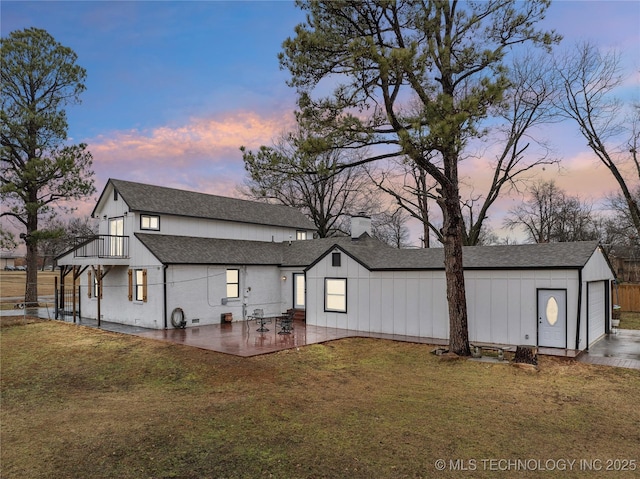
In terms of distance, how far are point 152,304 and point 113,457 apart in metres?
12.5

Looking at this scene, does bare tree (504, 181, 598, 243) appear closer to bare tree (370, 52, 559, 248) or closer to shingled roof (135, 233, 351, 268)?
bare tree (370, 52, 559, 248)

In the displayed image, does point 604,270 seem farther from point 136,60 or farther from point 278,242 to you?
point 136,60

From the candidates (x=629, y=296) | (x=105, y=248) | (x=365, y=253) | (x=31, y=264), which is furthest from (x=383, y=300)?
(x=31, y=264)

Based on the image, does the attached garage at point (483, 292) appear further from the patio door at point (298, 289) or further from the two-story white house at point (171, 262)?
the two-story white house at point (171, 262)

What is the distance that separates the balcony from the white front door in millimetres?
16812

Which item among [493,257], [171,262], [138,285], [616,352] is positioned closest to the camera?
[616,352]

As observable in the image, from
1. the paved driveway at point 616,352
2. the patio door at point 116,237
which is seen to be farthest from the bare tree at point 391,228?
the paved driveway at point 616,352

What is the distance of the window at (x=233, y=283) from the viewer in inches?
766

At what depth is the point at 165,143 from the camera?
22.1 m

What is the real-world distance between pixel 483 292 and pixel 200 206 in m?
14.6

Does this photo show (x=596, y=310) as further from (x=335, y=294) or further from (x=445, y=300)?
(x=335, y=294)

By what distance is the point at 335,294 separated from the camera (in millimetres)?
17438

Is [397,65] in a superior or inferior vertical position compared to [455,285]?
superior

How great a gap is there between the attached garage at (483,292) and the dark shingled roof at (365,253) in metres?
0.05
